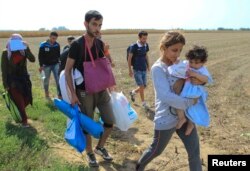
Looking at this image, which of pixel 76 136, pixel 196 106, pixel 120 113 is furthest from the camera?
pixel 120 113

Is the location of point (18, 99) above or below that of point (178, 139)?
above

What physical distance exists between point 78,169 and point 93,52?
61.7 inches

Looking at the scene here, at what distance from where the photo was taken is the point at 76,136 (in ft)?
15.7

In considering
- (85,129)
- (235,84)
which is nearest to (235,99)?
(235,84)

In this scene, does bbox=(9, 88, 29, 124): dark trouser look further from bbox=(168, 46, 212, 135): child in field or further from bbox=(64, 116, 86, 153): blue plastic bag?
bbox=(168, 46, 212, 135): child in field

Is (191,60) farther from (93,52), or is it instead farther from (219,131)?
(219,131)

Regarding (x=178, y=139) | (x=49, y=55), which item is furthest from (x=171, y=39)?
(x=49, y=55)

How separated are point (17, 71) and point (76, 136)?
2862 mm

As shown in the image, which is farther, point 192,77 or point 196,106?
point 196,106

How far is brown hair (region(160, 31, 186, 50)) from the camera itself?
3838 mm

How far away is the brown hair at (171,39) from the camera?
384 centimetres

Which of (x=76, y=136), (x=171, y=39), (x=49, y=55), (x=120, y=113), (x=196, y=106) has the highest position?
(x=171, y=39)

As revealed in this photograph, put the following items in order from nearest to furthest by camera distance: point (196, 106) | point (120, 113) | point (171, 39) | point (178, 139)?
1. point (171, 39)
2. point (196, 106)
3. point (120, 113)
4. point (178, 139)

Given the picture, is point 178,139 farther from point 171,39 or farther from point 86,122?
point 171,39
